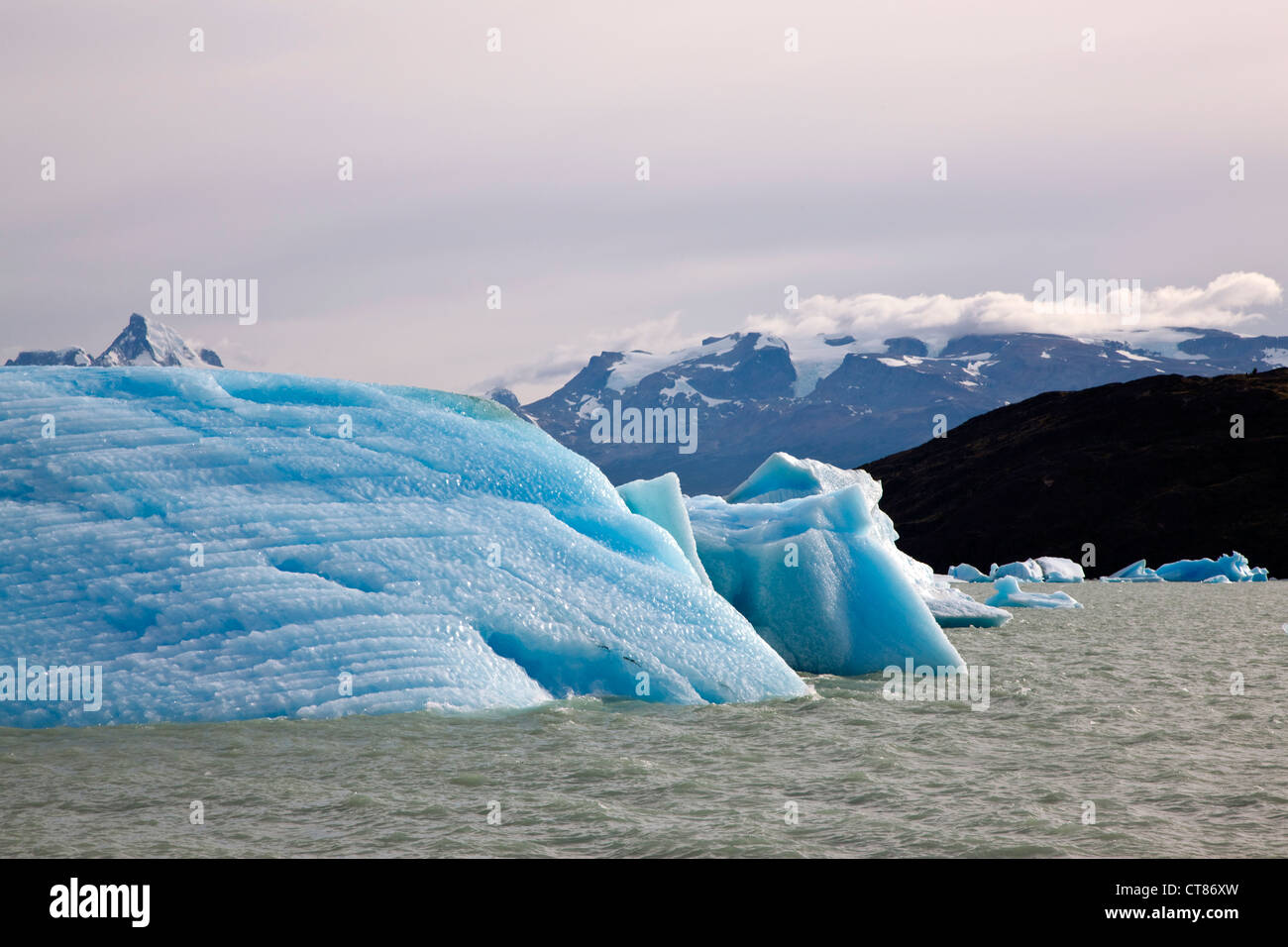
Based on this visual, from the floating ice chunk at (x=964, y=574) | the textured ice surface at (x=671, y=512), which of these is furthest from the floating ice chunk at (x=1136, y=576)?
the textured ice surface at (x=671, y=512)

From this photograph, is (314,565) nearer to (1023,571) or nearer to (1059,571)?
(1023,571)

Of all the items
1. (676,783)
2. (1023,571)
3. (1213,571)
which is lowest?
(1213,571)

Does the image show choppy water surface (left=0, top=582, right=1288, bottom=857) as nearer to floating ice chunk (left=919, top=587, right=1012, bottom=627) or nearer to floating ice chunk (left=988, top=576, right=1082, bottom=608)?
floating ice chunk (left=919, top=587, right=1012, bottom=627)

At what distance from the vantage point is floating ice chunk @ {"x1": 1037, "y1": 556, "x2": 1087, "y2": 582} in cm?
6638

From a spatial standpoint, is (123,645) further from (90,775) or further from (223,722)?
(90,775)

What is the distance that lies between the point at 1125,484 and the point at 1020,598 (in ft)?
222

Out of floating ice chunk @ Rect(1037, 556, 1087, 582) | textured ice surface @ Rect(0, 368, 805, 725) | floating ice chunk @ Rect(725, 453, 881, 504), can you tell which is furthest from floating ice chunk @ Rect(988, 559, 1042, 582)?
textured ice surface @ Rect(0, 368, 805, 725)

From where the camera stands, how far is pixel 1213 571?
2501 inches

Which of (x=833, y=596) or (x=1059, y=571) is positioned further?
(x=1059, y=571)

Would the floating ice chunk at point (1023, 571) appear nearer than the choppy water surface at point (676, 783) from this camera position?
No

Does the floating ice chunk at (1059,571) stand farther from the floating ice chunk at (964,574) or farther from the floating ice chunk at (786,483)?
the floating ice chunk at (786,483)

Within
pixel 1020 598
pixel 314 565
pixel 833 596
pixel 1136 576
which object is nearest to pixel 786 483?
pixel 833 596

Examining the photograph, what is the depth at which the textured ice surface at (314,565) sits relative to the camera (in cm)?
1049

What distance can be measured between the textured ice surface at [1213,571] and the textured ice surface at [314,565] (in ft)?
191
